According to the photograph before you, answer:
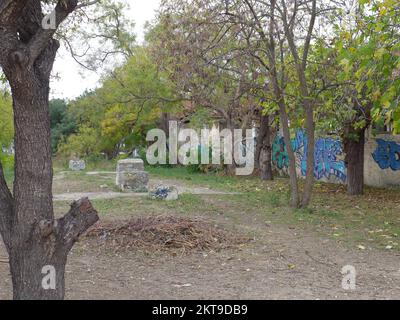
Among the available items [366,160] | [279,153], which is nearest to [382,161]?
[366,160]

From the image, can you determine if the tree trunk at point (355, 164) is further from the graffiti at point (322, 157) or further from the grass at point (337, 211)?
the graffiti at point (322, 157)

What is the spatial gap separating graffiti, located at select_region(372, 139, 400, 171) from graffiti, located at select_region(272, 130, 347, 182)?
1.34 metres

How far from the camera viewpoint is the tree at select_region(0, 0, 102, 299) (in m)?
3.85

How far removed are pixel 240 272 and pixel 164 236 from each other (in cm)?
179

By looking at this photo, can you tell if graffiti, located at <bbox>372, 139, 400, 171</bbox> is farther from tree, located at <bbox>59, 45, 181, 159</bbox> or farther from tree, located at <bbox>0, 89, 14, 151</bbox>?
tree, located at <bbox>0, 89, 14, 151</bbox>

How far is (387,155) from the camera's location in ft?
48.7

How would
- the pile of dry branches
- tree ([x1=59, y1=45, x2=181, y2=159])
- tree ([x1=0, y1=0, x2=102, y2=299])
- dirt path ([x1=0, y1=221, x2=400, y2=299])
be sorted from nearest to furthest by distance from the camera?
1. tree ([x1=0, y1=0, x2=102, y2=299])
2. dirt path ([x1=0, y1=221, x2=400, y2=299])
3. the pile of dry branches
4. tree ([x1=59, y1=45, x2=181, y2=159])

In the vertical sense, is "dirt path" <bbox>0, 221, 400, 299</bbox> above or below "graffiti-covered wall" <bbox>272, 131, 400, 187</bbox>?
below

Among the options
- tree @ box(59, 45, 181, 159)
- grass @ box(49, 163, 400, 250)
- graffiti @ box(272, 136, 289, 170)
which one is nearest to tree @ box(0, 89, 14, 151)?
grass @ box(49, 163, 400, 250)

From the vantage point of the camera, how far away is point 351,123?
42.4ft

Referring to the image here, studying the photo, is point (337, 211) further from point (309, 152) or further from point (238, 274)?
point (238, 274)

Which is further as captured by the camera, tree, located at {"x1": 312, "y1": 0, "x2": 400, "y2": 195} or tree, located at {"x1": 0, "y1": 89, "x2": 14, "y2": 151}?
tree, located at {"x1": 0, "y1": 89, "x2": 14, "y2": 151}

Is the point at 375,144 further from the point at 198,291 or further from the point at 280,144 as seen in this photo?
the point at 198,291

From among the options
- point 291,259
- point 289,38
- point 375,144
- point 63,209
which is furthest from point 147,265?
point 375,144
